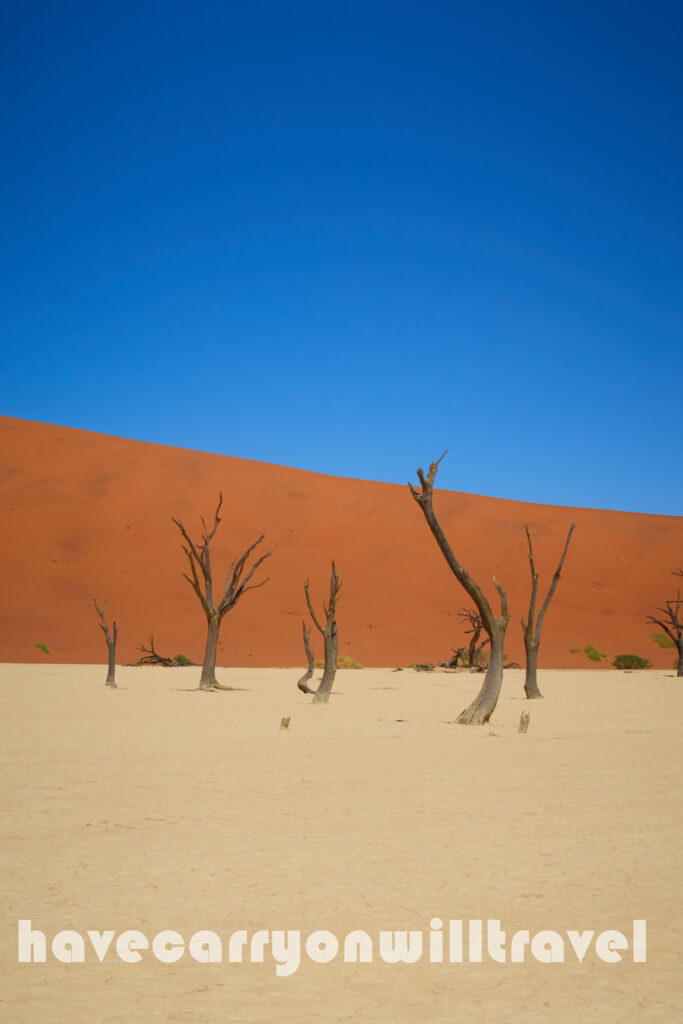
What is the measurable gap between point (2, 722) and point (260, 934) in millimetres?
10751

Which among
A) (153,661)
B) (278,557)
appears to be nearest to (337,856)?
(153,661)

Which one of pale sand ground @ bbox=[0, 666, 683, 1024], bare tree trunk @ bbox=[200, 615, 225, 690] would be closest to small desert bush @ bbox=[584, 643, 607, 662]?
bare tree trunk @ bbox=[200, 615, 225, 690]

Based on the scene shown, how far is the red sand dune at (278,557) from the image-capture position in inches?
1577

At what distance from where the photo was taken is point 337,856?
5.85 metres

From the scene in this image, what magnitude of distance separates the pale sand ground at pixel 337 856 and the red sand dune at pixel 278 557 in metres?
22.6

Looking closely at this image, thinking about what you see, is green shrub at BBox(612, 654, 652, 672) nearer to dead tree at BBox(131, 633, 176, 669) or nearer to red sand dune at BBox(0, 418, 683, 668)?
red sand dune at BBox(0, 418, 683, 668)

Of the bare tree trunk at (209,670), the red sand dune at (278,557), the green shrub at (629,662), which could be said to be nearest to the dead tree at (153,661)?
the red sand dune at (278,557)

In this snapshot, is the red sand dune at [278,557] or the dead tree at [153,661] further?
the red sand dune at [278,557]

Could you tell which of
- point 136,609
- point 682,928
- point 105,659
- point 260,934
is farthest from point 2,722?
point 136,609

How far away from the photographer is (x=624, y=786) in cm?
859

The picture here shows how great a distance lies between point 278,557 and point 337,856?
148 feet

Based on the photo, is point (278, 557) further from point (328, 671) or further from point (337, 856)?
point (337, 856)

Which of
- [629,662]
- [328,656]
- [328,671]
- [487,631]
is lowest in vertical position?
[629,662]

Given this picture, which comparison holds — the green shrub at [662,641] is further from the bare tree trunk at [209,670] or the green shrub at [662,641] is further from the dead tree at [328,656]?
the dead tree at [328,656]
